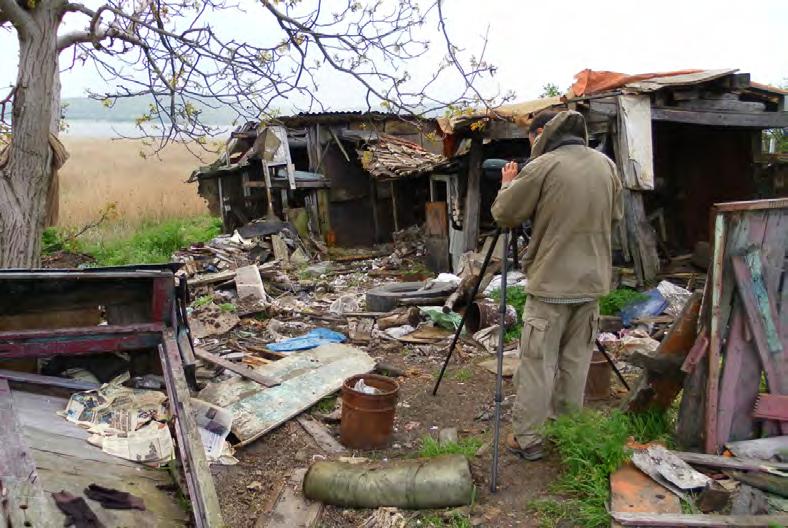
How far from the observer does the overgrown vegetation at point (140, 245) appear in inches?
572

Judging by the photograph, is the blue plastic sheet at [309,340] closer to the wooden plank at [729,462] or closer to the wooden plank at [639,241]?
the wooden plank at [639,241]

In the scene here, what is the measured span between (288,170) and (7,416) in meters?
15.1

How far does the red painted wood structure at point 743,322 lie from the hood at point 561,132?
98cm

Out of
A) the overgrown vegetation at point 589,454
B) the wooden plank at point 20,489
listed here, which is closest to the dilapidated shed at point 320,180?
the overgrown vegetation at point 589,454

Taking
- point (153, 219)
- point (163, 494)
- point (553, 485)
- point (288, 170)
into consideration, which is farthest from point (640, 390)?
point (153, 219)

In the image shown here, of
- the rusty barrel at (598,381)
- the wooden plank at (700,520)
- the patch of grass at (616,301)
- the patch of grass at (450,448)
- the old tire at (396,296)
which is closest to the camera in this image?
the wooden plank at (700,520)

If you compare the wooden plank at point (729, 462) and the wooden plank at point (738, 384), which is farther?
the wooden plank at point (738, 384)

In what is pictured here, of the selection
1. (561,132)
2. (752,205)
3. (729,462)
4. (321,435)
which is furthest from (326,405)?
→ (752,205)

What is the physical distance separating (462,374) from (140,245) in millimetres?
12112

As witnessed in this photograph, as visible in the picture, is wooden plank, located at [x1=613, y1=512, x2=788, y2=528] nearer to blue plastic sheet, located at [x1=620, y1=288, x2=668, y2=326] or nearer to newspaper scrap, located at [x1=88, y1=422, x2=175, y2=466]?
newspaper scrap, located at [x1=88, y1=422, x2=175, y2=466]

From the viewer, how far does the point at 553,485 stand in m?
3.87

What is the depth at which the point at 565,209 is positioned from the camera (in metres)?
3.91

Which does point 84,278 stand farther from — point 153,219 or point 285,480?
point 153,219

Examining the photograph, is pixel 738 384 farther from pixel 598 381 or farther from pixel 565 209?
pixel 598 381
